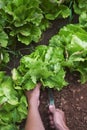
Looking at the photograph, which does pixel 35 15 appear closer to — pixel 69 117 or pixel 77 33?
pixel 77 33

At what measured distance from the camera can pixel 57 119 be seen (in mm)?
2211

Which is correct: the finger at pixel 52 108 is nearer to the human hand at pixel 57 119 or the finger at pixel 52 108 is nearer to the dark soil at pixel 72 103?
the human hand at pixel 57 119

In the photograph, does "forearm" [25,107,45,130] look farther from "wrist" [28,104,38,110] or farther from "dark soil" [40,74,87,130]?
"dark soil" [40,74,87,130]

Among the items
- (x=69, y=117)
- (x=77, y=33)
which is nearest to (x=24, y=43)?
(x=77, y=33)

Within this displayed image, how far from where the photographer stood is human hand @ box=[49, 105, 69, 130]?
7.16 ft

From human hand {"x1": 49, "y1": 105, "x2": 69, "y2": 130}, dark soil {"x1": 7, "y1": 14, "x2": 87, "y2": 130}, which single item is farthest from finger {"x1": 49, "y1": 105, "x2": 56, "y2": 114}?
dark soil {"x1": 7, "y1": 14, "x2": 87, "y2": 130}

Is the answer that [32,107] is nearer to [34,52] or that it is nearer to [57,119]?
[57,119]

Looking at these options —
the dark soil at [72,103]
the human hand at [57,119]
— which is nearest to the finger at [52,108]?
the human hand at [57,119]

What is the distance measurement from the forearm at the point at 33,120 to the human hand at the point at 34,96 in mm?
36

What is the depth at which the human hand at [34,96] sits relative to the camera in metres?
2.29

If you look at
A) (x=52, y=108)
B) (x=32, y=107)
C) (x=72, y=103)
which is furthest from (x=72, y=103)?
(x=32, y=107)

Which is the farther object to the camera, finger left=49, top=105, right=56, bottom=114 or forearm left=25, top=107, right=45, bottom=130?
finger left=49, top=105, right=56, bottom=114

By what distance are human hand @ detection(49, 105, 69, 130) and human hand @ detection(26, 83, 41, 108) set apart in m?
0.10

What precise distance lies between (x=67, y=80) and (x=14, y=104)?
47 centimetres
